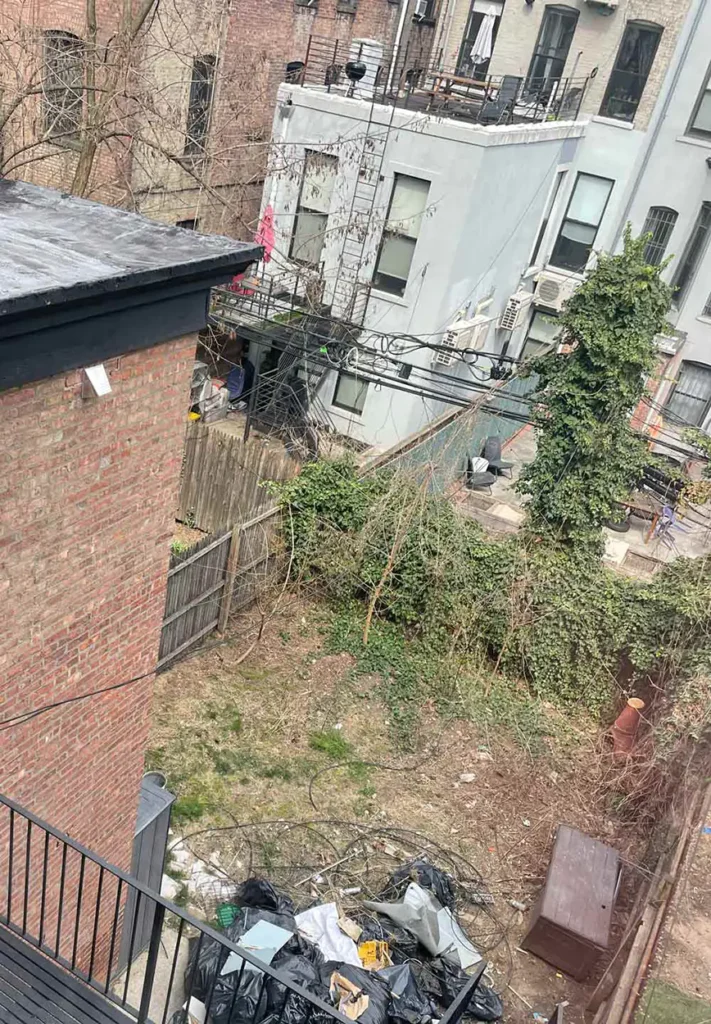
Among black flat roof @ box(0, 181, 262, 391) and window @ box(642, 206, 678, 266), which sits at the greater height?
black flat roof @ box(0, 181, 262, 391)

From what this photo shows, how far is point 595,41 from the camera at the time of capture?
18.6 metres

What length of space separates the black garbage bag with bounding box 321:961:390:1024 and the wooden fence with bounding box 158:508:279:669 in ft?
15.3

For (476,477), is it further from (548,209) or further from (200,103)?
(200,103)

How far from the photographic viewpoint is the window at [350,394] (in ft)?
55.9

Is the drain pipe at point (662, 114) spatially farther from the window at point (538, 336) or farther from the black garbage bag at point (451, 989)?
the black garbage bag at point (451, 989)

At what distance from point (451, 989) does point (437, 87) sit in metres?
16.7

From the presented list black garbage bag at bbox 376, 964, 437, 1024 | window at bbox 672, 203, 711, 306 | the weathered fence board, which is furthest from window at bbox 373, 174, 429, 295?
black garbage bag at bbox 376, 964, 437, 1024

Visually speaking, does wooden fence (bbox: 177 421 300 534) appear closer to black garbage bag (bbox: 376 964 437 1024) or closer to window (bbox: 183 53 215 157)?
window (bbox: 183 53 215 157)

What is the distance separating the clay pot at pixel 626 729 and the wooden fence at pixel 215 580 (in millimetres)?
5316

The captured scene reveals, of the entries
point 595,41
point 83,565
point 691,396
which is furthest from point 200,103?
point 83,565

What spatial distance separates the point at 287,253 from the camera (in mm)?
17188

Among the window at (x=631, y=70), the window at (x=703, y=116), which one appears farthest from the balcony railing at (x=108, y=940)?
the window at (x=631, y=70)

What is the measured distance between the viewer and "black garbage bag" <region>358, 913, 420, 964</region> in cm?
707

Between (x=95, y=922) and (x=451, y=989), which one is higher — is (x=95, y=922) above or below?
above
